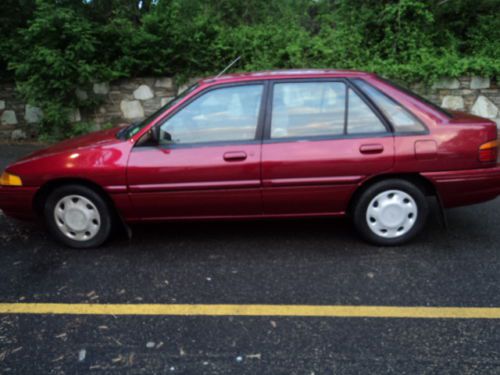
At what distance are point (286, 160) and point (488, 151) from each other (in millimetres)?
1668

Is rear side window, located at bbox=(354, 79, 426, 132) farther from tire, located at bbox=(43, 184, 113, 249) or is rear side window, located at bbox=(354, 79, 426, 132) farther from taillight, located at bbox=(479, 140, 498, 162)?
tire, located at bbox=(43, 184, 113, 249)

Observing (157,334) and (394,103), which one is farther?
(394,103)

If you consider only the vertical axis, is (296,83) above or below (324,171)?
above

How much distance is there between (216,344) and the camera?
261cm

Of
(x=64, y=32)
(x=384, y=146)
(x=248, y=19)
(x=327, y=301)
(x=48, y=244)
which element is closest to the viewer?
(x=327, y=301)

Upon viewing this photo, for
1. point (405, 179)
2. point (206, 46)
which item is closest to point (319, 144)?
point (405, 179)

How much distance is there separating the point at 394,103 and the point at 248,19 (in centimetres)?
1179

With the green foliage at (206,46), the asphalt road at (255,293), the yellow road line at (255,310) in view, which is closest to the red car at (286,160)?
the asphalt road at (255,293)

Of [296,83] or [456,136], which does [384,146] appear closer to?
[456,136]

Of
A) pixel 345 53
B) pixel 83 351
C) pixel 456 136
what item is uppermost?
pixel 345 53

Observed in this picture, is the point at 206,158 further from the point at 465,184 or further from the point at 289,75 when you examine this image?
the point at 465,184

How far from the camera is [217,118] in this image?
3.73 meters

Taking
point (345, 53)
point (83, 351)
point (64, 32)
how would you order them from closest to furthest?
point (83, 351) < point (64, 32) < point (345, 53)

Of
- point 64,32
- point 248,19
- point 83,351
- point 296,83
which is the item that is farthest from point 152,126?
point 248,19
